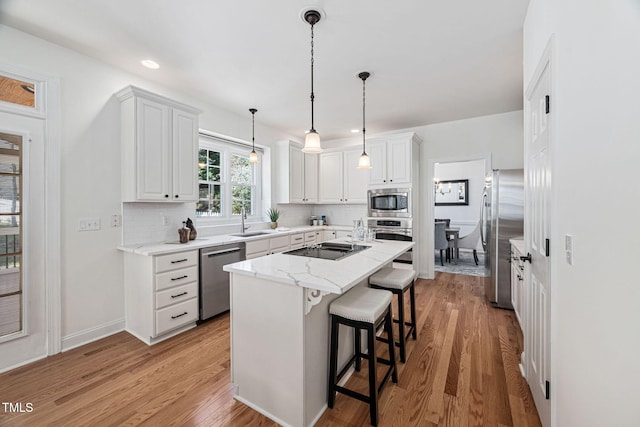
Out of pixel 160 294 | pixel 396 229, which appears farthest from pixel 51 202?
pixel 396 229

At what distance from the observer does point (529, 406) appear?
1695 mm

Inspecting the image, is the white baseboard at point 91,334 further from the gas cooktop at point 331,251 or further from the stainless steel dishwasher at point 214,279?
the gas cooktop at point 331,251

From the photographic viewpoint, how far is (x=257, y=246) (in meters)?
3.60

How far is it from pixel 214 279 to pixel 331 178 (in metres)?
2.98

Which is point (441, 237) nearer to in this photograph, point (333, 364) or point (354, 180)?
point (354, 180)

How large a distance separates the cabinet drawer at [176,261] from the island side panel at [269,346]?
1.19m

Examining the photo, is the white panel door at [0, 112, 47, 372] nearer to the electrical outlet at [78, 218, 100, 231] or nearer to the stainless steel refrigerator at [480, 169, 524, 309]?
the electrical outlet at [78, 218, 100, 231]

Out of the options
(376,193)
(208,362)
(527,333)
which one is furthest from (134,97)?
(527,333)

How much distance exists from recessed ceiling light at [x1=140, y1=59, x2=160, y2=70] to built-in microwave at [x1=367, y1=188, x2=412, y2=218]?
344 cm

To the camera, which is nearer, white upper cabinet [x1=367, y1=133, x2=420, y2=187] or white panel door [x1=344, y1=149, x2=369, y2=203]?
white upper cabinet [x1=367, y1=133, x2=420, y2=187]

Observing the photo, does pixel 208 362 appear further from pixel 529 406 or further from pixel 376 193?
pixel 376 193

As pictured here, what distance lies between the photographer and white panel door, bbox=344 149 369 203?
16.1 ft

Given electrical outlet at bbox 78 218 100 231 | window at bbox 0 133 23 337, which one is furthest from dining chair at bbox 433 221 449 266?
window at bbox 0 133 23 337

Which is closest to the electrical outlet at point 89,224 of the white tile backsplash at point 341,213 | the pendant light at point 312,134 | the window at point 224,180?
the window at point 224,180
